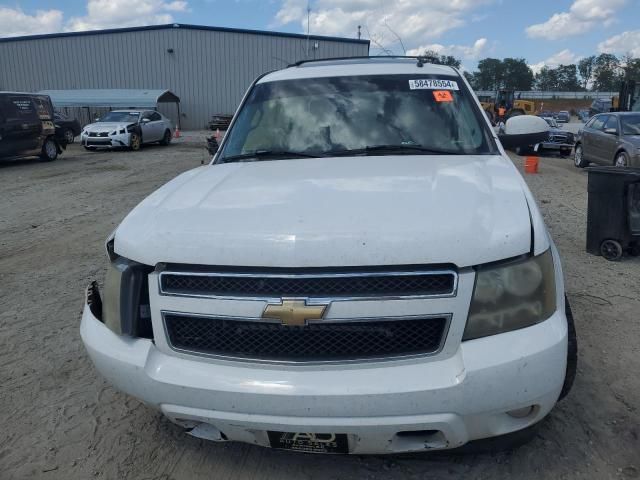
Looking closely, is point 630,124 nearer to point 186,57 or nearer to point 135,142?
point 135,142

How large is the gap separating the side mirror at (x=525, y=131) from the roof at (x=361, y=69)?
21.3 inches

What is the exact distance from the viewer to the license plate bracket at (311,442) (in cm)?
201

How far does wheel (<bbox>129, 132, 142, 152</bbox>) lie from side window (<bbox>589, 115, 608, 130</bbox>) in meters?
15.8

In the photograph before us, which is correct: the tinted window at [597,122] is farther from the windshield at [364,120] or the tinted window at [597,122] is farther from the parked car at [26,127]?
the parked car at [26,127]

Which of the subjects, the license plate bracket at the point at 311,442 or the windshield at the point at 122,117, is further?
the windshield at the point at 122,117

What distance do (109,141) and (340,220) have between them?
19.9m

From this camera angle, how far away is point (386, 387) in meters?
1.89

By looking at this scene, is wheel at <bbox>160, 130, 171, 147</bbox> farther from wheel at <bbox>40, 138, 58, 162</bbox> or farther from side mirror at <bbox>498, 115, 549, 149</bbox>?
side mirror at <bbox>498, 115, 549, 149</bbox>

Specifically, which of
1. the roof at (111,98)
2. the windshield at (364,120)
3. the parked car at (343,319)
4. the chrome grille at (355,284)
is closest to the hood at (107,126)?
the roof at (111,98)

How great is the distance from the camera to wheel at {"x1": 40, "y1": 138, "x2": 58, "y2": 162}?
54.4 feet

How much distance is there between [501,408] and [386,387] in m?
0.44

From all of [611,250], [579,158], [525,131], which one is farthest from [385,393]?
[579,158]

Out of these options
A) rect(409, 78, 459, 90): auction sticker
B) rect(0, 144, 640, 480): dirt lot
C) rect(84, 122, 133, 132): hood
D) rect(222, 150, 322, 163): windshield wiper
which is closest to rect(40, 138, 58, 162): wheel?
rect(84, 122, 133, 132): hood

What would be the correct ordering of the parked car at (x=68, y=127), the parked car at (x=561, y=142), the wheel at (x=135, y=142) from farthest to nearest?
the parked car at (x=68, y=127), the wheel at (x=135, y=142), the parked car at (x=561, y=142)
